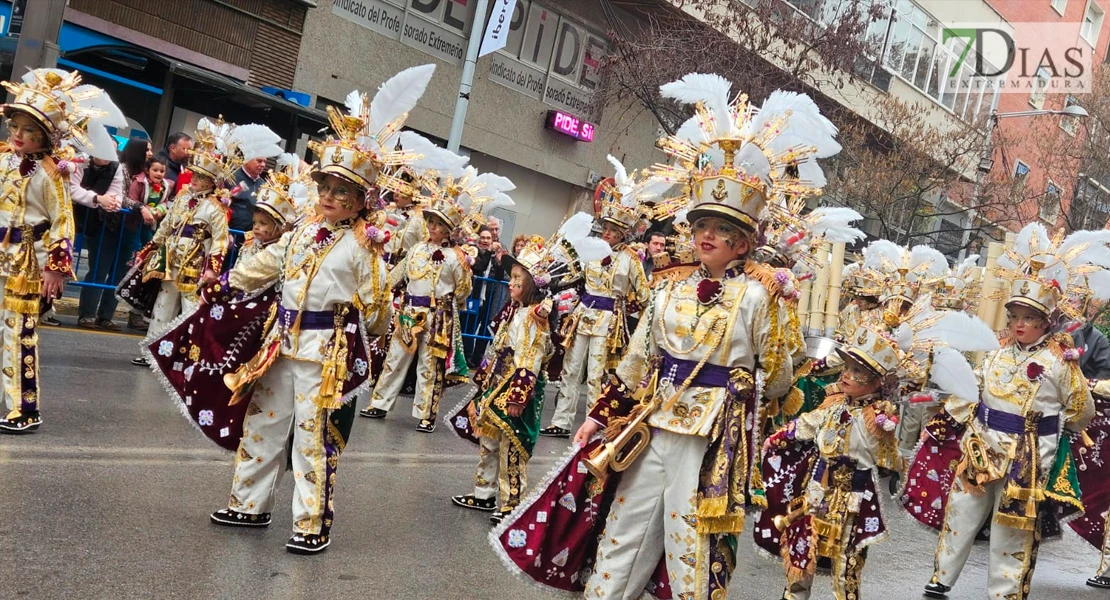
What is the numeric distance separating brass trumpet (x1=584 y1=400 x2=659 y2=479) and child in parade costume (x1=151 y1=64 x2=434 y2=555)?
174 centimetres

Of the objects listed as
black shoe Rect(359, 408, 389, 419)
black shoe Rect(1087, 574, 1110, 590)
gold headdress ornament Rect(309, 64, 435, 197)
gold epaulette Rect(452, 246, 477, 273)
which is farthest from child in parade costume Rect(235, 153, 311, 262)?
black shoe Rect(1087, 574, 1110, 590)

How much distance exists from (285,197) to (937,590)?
4848mm

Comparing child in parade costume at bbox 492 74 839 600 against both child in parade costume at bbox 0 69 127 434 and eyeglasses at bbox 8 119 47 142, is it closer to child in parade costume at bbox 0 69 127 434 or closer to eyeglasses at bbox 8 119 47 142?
child in parade costume at bbox 0 69 127 434

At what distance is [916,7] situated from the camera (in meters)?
29.8

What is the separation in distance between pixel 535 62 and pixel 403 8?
363 cm

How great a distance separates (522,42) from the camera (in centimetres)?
2305

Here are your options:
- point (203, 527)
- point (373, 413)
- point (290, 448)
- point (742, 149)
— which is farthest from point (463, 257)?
A: point (742, 149)

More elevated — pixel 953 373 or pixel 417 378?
pixel 953 373

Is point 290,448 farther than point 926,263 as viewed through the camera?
No

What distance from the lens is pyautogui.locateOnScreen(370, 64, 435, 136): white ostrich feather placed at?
6242mm

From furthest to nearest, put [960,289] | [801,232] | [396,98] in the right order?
1. [960,289]
2. [396,98]
3. [801,232]

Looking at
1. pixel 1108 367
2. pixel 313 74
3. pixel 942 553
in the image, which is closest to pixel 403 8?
pixel 313 74

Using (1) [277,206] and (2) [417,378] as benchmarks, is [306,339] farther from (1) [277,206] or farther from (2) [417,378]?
(2) [417,378]

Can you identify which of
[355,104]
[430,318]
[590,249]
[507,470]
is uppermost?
[355,104]
